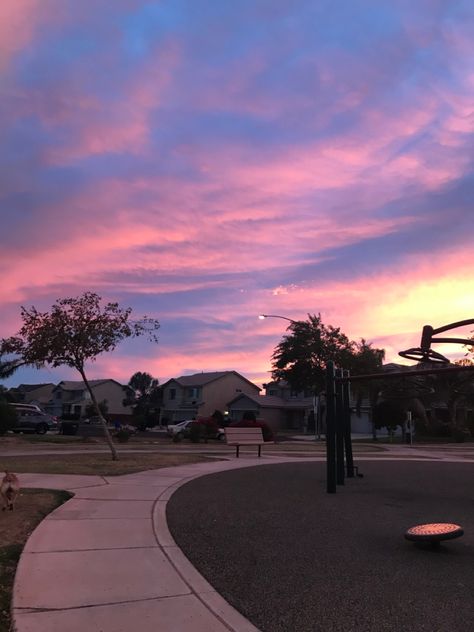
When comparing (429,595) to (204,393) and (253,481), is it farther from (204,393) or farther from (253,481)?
(204,393)

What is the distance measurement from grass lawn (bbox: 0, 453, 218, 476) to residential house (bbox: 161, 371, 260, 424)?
57744 millimetres

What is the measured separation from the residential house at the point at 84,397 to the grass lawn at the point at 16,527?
83636 millimetres

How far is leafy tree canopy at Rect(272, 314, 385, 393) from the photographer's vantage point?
1912 inches

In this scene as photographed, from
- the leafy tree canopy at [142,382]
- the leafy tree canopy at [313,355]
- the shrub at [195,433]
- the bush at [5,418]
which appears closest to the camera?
the shrub at [195,433]

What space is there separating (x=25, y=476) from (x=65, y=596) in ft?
25.4

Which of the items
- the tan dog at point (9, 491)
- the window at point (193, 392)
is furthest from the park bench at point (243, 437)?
the window at point (193, 392)

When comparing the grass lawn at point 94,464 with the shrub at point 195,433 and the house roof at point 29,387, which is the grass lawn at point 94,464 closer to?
the shrub at point 195,433

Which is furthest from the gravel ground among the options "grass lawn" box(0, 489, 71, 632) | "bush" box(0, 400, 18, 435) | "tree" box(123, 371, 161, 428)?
"tree" box(123, 371, 161, 428)

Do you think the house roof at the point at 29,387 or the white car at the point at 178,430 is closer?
the white car at the point at 178,430

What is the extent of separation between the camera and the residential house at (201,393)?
250ft

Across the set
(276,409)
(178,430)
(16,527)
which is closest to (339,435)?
(16,527)

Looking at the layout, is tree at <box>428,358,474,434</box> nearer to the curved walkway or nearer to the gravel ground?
the gravel ground

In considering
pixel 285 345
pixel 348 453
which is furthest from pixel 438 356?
pixel 285 345

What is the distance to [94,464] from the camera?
1453cm
